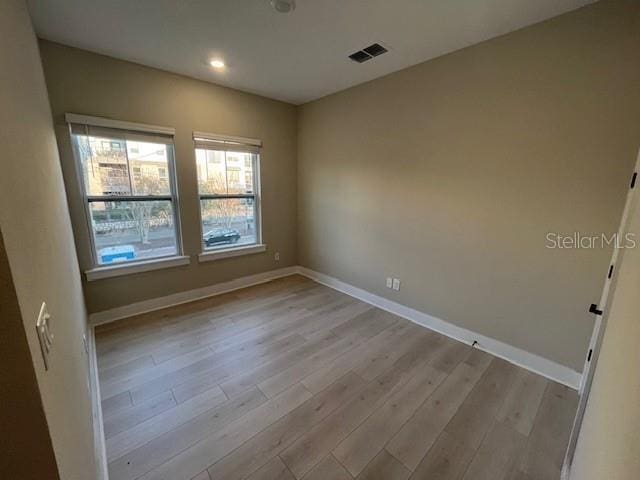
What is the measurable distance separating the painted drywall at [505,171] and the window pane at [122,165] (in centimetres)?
221

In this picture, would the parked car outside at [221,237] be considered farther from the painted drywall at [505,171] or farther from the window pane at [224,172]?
the painted drywall at [505,171]

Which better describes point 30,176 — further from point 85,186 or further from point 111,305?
point 111,305

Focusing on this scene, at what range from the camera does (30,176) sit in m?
0.88

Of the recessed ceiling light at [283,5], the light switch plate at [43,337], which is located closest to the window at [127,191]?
the recessed ceiling light at [283,5]

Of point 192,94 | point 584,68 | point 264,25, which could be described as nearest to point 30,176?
point 264,25

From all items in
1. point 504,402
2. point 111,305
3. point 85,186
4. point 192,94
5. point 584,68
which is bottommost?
point 504,402

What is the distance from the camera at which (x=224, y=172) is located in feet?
11.4

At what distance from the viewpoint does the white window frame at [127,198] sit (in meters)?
2.48

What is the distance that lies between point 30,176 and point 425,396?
2.40 meters

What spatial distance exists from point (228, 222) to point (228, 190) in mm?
433

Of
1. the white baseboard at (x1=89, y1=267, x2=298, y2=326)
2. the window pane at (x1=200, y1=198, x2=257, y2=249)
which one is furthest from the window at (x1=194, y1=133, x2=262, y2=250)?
the white baseboard at (x1=89, y1=267, x2=298, y2=326)

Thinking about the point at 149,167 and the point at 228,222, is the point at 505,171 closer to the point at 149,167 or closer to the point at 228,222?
the point at 228,222

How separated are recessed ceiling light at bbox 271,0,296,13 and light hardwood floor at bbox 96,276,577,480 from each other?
262cm

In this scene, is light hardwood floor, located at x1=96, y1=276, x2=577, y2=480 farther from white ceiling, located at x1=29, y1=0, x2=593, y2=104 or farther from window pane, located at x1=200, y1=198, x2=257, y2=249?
white ceiling, located at x1=29, y1=0, x2=593, y2=104
